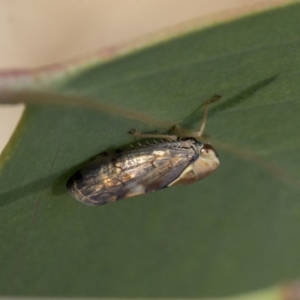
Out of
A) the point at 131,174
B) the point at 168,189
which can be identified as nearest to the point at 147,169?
Answer: the point at 131,174

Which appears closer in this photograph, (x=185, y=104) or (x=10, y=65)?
(x=185, y=104)

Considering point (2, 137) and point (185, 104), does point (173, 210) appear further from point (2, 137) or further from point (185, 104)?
point (2, 137)

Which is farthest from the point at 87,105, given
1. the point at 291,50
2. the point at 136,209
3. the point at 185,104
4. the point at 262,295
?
the point at 262,295

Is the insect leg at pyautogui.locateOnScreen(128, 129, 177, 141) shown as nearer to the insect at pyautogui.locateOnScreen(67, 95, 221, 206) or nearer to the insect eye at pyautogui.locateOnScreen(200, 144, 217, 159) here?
the insect at pyautogui.locateOnScreen(67, 95, 221, 206)

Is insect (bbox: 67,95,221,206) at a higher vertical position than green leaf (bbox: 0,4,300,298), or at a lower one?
higher

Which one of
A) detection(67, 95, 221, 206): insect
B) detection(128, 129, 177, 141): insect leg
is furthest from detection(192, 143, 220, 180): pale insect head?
detection(128, 129, 177, 141): insect leg

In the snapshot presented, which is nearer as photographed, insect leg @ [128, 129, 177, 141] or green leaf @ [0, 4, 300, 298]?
green leaf @ [0, 4, 300, 298]

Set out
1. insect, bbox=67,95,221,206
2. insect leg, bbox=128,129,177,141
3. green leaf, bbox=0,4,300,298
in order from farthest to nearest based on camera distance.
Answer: insect, bbox=67,95,221,206 < insect leg, bbox=128,129,177,141 < green leaf, bbox=0,4,300,298

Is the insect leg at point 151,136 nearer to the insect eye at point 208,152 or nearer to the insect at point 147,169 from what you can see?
the insect at point 147,169
